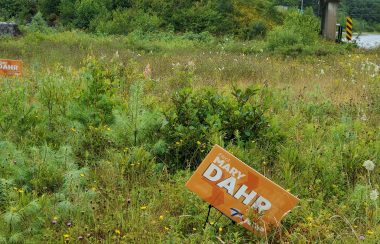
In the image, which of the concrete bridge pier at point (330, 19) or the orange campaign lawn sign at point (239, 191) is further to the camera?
the concrete bridge pier at point (330, 19)

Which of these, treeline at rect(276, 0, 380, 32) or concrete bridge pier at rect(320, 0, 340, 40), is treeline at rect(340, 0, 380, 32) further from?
concrete bridge pier at rect(320, 0, 340, 40)

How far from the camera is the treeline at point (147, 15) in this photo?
2581 cm

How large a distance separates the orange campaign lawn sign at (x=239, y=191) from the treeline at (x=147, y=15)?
73.9ft

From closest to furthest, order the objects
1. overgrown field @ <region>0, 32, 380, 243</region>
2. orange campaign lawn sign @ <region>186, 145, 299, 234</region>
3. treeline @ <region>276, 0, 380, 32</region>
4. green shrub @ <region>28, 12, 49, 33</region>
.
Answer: orange campaign lawn sign @ <region>186, 145, 299, 234</region> → overgrown field @ <region>0, 32, 380, 243</region> → green shrub @ <region>28, 12, 49, 33</region> → treeline @ <region>276, 0, 380, 32</region>

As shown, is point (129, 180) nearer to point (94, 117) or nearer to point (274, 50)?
point (94, 117)

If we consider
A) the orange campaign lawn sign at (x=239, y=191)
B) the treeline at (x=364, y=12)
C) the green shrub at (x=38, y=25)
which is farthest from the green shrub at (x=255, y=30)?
the treeline at (x=364, y=12)

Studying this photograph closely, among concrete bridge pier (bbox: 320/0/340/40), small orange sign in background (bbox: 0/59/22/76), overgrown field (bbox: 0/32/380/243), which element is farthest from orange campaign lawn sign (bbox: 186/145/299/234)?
concrete bridge pier (bbox: 320/0/340/40)

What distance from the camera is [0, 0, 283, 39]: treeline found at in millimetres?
25812

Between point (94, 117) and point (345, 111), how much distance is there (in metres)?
3.01

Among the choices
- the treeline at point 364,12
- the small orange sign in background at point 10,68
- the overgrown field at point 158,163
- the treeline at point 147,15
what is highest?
the small orange sign in background at point 10,68

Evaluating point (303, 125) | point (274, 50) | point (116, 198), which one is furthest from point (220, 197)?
point (274, 50)

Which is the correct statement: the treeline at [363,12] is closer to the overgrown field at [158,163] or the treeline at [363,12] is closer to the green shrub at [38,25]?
the green shrub at [38,25]

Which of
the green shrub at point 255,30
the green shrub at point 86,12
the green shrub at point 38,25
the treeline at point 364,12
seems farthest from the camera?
the treeline at point 364,12

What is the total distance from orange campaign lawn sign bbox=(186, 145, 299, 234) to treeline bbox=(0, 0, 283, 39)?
22.5 m
